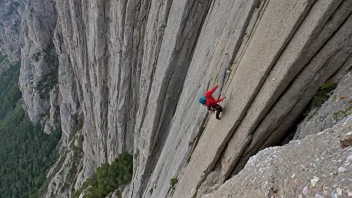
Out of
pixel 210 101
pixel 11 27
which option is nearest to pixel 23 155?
pixel 11 27

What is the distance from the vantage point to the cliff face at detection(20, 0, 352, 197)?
9117 millimetres

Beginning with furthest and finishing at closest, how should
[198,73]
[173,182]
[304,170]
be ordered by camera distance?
[198,73] < [173,182] < [304,170]

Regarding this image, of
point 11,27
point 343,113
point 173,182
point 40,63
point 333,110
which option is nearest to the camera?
point 343,113

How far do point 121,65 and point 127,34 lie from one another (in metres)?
3.64

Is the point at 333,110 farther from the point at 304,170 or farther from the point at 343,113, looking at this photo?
the point at 304,170

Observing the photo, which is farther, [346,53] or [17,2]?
[17,2]

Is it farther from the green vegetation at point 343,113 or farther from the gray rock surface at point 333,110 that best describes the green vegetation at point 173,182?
the green vegetation at point 343,113

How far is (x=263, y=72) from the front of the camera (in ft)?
32.9

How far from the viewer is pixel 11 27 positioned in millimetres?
167250

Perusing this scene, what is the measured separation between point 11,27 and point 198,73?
18712 centimetres

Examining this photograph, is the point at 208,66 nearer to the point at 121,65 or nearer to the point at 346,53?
the point at 346,53

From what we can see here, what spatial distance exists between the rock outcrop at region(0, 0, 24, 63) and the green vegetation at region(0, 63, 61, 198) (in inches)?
2388

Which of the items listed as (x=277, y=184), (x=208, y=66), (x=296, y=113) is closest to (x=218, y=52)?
(x=208, y=66)

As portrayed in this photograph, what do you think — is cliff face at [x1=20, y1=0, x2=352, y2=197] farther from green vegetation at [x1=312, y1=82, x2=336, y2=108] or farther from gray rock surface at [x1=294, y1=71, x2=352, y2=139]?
gray rock surface at [x1=294, y1=71, x2=352, y2=139]
